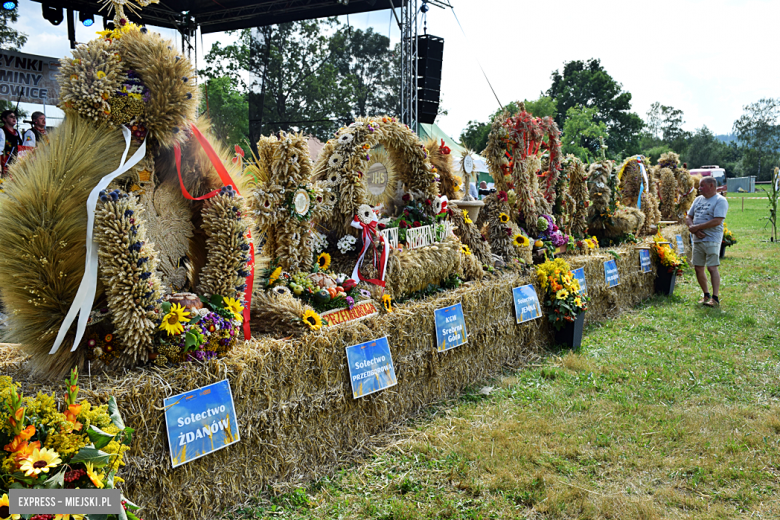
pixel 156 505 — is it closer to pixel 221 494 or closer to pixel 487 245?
pixel 221 494

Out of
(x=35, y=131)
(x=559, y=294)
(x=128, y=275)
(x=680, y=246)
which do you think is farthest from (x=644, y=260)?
(x=35, y=131)

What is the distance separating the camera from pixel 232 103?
25.6m

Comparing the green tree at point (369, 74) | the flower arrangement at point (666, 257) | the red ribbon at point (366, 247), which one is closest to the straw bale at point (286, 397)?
the red ribbon at point (366, 247)

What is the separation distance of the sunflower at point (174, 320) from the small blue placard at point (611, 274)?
5479 mm

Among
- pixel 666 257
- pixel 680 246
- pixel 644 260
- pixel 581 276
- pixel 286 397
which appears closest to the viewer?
pixel 286 397

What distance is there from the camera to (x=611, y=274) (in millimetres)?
6375

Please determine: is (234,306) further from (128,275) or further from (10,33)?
(10,33)

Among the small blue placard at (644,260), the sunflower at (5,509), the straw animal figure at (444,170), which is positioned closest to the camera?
the sunflower at (5,509)

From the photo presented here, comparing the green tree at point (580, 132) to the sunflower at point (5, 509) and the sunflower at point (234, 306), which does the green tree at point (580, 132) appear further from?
the sunflower at point (5, 509)

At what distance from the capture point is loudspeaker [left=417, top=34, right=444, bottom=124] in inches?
416

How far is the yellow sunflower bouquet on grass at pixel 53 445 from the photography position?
1.41m

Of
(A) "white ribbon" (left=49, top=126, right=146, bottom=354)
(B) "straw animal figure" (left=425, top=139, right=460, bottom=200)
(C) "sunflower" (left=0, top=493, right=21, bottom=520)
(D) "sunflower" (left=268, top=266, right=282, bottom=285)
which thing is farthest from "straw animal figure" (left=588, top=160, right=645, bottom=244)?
(C) "sunflower" (left=0, top=493, right=21, bottom=520)

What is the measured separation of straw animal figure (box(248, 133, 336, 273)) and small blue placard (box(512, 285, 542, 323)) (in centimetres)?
233

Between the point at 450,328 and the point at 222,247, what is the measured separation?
2.05 meters
